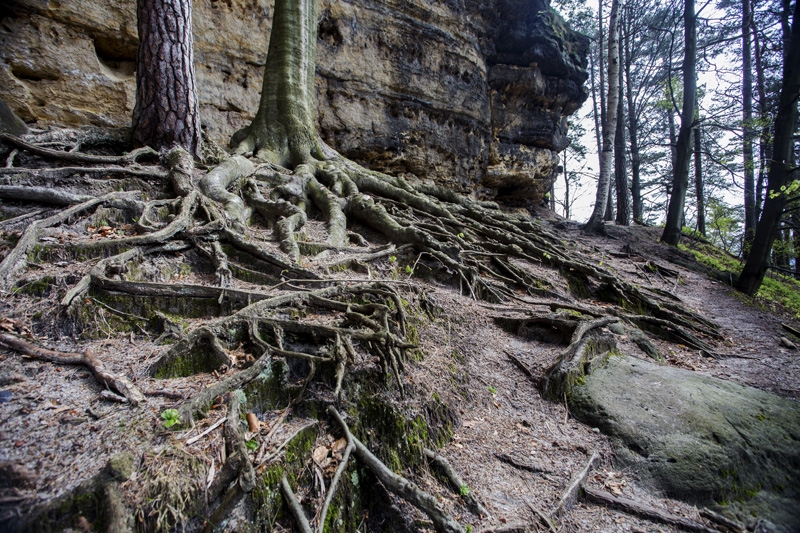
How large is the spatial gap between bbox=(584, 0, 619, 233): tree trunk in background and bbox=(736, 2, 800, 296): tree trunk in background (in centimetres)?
336

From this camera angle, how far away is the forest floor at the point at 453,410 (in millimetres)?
1558

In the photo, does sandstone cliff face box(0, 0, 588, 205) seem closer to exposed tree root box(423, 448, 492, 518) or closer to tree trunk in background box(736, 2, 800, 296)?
tree trunk in background box(736, 2, 800, 296)

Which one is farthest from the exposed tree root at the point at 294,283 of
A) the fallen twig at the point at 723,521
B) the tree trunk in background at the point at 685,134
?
the tree trunk in background at the point at 685,134

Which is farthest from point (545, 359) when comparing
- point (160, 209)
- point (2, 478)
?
point (160, 209)

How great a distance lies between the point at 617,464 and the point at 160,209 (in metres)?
4.85

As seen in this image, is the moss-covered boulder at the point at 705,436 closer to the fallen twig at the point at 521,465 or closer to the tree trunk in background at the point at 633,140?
the fallen twig at the point at 521,465

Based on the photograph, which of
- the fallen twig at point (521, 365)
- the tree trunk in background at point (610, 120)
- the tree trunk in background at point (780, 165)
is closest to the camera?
the fallen twig at point (521, 365)

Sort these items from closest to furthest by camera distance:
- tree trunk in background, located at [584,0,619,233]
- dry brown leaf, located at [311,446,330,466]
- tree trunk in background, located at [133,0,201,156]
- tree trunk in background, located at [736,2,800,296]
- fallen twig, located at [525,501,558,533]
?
dry brown leaf, located at [311,446,330,466], fallen twig, located at [525,501,558,533], tree trunk in background, located at [133,0,201,156], tree trunk in background, located at [736,2,800,296], tree trunk in background, located at [584,0,619,233]

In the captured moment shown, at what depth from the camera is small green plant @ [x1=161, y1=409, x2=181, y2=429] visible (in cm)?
175

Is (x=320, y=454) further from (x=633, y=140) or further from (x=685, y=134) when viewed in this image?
(x=633, y=140)

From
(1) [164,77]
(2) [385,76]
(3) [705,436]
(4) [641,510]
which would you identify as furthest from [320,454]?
(2) [385,76]

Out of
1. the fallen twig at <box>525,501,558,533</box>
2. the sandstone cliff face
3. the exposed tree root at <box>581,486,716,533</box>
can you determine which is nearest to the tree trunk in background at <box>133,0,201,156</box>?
the sandstone cliff face

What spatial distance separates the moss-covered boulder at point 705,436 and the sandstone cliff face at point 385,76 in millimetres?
9750

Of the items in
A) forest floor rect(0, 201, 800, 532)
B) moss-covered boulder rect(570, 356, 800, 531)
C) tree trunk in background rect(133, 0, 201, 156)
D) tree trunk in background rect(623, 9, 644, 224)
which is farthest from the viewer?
tree trunk in background rect(623, 9, 644, 224)
